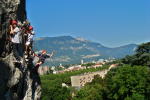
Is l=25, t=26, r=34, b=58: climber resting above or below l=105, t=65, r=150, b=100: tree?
above

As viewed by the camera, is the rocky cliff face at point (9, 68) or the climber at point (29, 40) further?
the climber at point (29, 40)

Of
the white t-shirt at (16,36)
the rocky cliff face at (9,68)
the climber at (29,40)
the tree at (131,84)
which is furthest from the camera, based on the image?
the tree at (131,84)

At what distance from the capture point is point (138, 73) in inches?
2505

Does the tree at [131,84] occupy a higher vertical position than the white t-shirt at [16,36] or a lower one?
lower

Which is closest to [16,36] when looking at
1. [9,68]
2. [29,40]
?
[9,68]

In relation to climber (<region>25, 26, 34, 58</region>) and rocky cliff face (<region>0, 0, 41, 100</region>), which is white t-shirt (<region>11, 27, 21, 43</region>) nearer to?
rocky cliff face (<region>0, 0, 41, 100</region>)

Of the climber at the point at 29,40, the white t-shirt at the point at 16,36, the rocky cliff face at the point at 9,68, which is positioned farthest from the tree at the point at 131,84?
the white t-shirt at the point at 16,36

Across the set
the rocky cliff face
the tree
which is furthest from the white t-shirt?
the tree

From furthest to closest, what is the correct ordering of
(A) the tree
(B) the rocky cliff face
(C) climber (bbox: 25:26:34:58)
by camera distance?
(A) the tree
(C) climber (bbox: 25:26:34:58)
(B) the rocky cliff face

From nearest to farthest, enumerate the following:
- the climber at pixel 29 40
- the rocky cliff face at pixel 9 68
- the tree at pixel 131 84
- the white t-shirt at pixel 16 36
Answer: the rocky cliff face at pixel 9 68 → the white t-shirt at pixel 16 36 → the climber at pixel 29 40 → the tree at pixel 131 84

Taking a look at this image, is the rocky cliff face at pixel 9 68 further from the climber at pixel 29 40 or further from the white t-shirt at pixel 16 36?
the climber at pixel 29 40

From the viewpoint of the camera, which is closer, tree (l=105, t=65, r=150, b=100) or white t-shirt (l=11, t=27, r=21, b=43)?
white t-shirt (l=11, t=27, r=21, b=43)

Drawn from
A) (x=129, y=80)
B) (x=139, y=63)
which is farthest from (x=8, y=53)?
(x=139, y=63)

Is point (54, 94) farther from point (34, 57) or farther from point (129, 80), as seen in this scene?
point (34, 57)
